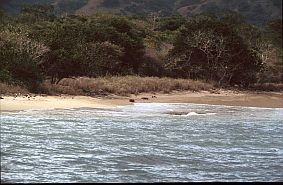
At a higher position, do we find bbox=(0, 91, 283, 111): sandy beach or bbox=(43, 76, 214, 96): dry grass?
bbox=(43, 76, 214, 96): dry grass

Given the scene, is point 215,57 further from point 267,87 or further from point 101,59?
point 101,59

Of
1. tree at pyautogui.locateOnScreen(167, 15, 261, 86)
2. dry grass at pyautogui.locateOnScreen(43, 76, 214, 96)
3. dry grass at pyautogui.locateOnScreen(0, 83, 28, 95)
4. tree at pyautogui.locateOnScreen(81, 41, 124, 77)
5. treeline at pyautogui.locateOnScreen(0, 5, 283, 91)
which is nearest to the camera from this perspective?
dry grass at pyautogui.locateOnScreen(0, 83, 28, 95)

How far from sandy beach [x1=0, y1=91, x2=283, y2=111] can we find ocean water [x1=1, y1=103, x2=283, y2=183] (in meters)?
1.41

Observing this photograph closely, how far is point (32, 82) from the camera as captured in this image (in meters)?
24.8

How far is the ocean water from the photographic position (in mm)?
9719

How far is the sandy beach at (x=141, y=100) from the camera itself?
20500 mm

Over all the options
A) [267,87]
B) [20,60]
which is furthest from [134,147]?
[267,87]

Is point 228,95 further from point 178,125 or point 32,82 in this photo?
point 178,125

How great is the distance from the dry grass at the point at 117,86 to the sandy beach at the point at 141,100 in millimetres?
658

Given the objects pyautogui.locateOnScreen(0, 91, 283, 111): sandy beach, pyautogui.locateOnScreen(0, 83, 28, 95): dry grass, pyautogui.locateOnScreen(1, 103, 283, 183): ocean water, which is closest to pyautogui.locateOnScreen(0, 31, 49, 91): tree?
pyautogui.locateOnScreen(0, 83, 28, 95): dry grass

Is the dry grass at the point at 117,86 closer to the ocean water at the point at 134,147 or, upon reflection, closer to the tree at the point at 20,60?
the tree at the point at 20,60

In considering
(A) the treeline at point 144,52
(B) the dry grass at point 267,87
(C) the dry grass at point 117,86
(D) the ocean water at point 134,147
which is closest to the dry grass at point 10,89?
(C) the dry grass at point 117,86

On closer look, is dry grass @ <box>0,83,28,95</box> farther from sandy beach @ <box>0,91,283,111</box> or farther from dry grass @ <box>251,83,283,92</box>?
dry grass @ <box>251,83,283,92</box>

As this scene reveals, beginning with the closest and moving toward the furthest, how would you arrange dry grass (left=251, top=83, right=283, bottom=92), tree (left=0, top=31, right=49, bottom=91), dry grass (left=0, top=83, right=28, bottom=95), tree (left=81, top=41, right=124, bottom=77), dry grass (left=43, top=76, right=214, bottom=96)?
dry grass (left=0, top=83, right=28, bottom=95)
tree (left=0, top=31, right=49, bottom=91)
dry grass (left=43, top=76, right=214, bottom=96)
tree (left=81, top=41, right=124, bottom=77)
dry grass (left=251, top=83, right=283, bottom=92)
